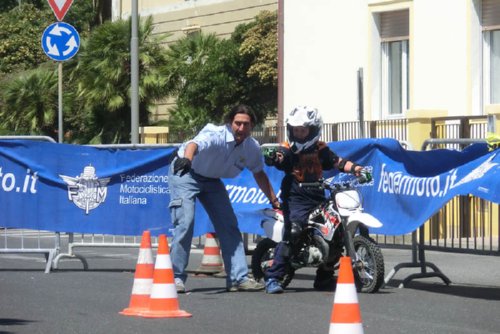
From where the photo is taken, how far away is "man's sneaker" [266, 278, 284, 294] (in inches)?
474

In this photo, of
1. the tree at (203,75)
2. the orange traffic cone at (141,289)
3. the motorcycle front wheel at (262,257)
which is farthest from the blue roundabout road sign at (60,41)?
the orange traffic cone at (141,289)

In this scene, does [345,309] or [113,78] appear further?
[113,78]

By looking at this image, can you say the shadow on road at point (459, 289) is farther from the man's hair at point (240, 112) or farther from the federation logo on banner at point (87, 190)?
the federation logo on banner at point (87, 190)

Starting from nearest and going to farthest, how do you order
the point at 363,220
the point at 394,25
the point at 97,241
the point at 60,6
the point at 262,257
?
the point at 363,220 → the point at 262,257 → the point at 97,241 → the point at 60,6 → the point at 394,25

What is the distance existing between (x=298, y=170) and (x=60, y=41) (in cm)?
1116

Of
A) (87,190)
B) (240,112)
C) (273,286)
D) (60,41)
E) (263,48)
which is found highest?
(263,48)

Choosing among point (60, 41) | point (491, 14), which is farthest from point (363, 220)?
point (60, 41)

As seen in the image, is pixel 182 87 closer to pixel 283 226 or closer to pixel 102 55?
pixel 102 55

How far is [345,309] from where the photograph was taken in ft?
26.1

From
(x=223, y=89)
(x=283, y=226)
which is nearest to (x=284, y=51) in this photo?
(x=223, y=89)

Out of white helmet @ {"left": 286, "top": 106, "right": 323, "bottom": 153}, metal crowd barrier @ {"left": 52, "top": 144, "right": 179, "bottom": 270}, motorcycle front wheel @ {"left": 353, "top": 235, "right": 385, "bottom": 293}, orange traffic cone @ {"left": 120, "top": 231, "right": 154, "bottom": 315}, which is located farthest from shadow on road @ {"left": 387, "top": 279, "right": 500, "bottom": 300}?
metal crowd barrier @ {"left": 52, "top": 144, "right": 179, "bottom": 270}

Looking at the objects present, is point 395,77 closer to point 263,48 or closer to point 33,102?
point 263,48

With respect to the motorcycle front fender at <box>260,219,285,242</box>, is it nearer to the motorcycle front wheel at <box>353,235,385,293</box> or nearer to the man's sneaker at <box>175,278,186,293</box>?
the motorcycle front wheel at <box>353,235,385,293</box>

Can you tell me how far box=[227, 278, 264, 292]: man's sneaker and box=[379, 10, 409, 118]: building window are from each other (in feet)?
41.4
